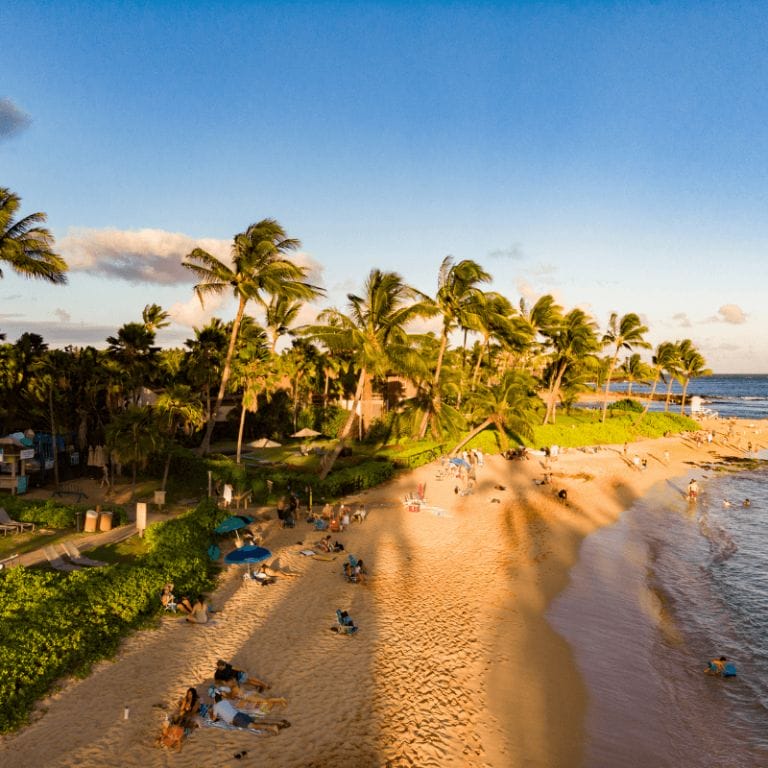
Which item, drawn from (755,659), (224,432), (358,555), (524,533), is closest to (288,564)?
(358,555)

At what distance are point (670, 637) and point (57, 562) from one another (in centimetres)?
1916

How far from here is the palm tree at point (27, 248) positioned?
2253cm

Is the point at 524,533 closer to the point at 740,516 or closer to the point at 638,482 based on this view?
the point at 740,516

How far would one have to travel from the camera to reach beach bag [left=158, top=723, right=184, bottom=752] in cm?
886

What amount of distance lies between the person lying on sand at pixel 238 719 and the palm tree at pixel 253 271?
21.1 metres

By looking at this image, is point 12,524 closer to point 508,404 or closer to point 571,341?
point 508,404

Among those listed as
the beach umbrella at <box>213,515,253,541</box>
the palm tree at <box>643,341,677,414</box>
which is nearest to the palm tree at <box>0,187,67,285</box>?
the beach umbrella at <box>213,515,253,541</box>

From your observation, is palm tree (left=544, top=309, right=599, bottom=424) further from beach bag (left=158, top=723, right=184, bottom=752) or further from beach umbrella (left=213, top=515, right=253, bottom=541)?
beach bag (left=158, top=723, right=184, bottom=752)

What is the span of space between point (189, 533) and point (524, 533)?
14.9 meters

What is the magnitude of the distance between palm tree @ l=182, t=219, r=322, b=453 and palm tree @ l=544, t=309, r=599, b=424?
1300 inches

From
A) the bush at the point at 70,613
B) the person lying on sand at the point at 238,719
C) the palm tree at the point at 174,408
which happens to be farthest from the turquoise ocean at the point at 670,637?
the palm tree at the point at 174,408

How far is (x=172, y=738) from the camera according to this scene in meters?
8.88

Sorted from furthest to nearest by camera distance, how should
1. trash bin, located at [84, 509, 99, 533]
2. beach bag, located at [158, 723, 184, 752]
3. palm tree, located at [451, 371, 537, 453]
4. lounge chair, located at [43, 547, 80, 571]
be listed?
1. palm tree, located at [451, 371, 537, 453]
2. trash bin, located at [84, 509, 99, 533]
3. lounge chair, located at [43, 547, 80, 571]
4. beach bag, located at [158, 723, 184, 752]

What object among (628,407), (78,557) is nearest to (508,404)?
(78,557)
